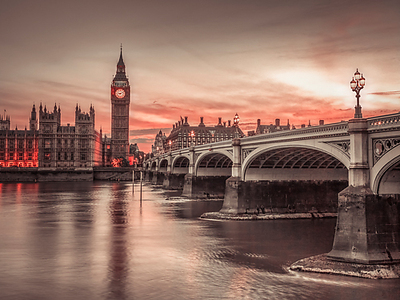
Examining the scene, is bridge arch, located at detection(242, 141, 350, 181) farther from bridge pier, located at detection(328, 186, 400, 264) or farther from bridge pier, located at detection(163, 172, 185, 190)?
bridge pier, located at detection(163, 172, 185, 190)

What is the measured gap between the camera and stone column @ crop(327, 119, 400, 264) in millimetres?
20156

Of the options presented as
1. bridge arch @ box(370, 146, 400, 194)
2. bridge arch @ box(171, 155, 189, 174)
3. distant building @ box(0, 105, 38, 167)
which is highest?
distant building @ box(0, 105, 38, 167)

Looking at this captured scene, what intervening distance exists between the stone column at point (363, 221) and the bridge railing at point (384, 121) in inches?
15.0

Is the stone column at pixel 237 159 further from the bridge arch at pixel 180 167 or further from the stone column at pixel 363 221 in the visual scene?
the bridge arch at pixel 180 167

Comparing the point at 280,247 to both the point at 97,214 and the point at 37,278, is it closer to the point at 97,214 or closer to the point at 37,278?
the point at 37,278

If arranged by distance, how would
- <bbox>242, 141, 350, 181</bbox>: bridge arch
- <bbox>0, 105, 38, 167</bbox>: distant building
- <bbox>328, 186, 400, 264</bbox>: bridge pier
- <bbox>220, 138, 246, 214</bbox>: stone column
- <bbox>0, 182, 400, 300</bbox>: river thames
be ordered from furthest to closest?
<bbox>0, 105, 38, 167</bbox>: distant building → <bbox>242, 141, 350, 181</bbox>: bridge arch → <bbox>220, 138, 246, 214</bbox>: stone column → <bbox>328, 186, 400, 264</bbox>: bridge pier → <bbox>0, 182, 400, 300</bbox>: river thames

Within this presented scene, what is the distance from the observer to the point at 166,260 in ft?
76.2

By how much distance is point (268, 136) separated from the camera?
1361 inches

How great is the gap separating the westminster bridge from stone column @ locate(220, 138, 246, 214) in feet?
0.31

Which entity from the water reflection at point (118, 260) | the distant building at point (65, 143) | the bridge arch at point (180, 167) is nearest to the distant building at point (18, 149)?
the distant building at point (65, 143)

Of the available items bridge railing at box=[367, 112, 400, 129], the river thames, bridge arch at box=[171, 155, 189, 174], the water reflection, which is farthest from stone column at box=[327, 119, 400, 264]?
bridge arch at box=[171, 155, 189, 174]

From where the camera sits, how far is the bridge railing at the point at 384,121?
20.1 metres

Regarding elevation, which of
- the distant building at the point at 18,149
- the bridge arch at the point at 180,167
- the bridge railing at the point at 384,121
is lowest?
the bridge arch at the point at 180,167

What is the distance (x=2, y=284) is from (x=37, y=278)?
150 cm
